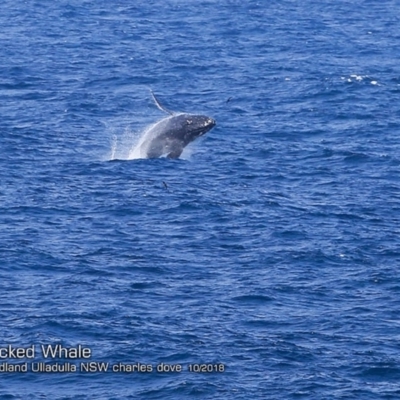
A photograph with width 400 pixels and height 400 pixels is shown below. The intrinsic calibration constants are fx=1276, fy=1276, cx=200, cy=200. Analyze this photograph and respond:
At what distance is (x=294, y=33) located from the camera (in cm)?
13312

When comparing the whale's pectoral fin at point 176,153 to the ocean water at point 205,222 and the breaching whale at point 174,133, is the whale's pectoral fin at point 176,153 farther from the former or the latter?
the ocean water at point 205,222

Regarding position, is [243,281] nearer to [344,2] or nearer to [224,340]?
[224,340]

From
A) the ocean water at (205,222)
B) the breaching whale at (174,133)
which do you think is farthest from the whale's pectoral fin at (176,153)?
the ocean water at (205,222)

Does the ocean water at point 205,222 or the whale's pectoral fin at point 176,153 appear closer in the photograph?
the ocean water at point 205,222

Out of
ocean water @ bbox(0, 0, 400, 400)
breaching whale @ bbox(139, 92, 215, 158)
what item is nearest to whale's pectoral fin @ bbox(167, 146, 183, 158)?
breaching whale @ bbox(139, 92, 215, 158)

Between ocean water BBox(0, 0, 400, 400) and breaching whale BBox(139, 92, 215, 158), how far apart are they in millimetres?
1337

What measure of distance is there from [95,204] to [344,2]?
81.4 meters

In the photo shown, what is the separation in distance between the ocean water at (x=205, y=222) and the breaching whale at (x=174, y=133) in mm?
1337

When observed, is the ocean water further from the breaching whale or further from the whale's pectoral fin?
the breaching whale

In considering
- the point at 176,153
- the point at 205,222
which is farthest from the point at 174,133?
the point at 205,222

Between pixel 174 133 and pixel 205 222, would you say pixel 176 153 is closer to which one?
pixel 174 133

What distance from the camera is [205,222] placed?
76875 millimetres

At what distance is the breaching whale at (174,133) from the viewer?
79.4m

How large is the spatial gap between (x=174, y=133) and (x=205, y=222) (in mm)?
6804
